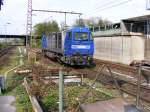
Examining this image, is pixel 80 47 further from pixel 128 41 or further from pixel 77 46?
pixel 128 41

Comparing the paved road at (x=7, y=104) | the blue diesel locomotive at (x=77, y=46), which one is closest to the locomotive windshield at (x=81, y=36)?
the blue diesel locomotive at (x=77, y=46)

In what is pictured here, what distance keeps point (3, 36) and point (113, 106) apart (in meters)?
127

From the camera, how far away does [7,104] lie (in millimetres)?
10852

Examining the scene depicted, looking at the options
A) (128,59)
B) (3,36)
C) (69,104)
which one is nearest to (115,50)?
(128,59)

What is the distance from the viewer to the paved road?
10031mm

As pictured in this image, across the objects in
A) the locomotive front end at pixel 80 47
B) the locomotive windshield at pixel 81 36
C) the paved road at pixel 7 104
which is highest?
the locomotive windshield at pixel 81 36

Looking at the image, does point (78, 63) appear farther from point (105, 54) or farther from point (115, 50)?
point (105, 54)

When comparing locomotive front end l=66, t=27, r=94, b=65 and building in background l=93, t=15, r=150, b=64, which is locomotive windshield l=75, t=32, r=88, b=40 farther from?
building in background l=93, t=15, r=150, b=64

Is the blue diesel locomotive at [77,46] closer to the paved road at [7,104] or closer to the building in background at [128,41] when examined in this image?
the building in background at [128,41]

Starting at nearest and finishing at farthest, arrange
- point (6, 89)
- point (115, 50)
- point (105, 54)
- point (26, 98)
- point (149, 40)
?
1. point (26, 98)
2. point (6, 89)
3. point (149, 40)
4. point (115, 50)
5. point (105, 54)

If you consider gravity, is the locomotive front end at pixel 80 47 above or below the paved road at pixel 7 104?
above

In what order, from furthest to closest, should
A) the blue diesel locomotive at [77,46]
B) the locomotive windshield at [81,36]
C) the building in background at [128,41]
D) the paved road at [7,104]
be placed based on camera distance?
the building in background at [128,41]
the locomotive windshield at [81,36]
the blue diesel locomotive at [77,46]
the paved road at [7,104]

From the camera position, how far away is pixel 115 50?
125ft

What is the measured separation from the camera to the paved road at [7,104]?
32.9ft
